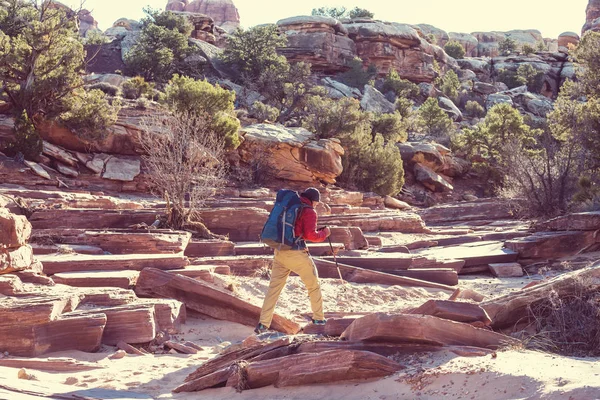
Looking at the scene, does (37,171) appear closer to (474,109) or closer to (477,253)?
(477,253)

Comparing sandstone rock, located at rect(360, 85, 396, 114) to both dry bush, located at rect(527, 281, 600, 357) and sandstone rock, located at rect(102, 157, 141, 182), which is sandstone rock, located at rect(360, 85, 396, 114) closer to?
sandstone rock, located at rect(102, 157, 141, 182)

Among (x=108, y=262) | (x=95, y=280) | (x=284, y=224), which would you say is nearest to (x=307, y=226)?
(x=284, y=224)

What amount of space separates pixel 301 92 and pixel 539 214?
2196 cm

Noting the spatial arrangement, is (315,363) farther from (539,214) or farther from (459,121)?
(459,121)

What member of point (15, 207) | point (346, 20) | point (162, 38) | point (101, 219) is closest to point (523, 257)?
point (101, 219)

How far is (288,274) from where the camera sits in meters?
6.64

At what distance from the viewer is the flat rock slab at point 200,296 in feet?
27.0

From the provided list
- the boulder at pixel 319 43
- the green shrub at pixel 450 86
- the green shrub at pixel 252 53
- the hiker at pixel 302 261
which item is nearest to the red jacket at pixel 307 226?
the hiker at pixel 302 261

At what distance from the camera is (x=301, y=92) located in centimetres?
3884

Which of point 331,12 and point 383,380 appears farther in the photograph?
point 331,12

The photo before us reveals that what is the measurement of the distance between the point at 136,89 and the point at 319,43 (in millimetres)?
27943

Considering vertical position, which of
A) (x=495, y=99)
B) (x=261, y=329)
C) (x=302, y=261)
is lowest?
(x=261, y=329)

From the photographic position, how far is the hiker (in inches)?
257

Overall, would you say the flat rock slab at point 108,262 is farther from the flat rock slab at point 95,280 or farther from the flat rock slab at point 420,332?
the flat rock slab at point 420,332
